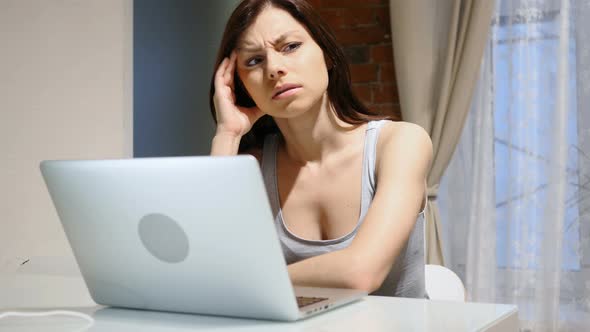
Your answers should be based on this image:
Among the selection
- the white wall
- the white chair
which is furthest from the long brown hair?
the white wall

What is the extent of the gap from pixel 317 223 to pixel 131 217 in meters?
1.04

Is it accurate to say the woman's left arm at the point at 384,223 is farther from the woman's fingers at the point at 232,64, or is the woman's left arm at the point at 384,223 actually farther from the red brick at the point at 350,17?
the red brick at the point at 350,17

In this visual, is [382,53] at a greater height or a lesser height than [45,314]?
greater

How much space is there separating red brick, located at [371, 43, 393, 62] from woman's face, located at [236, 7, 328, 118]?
2159 millimetres

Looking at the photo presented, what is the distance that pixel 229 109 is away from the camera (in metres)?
2.18

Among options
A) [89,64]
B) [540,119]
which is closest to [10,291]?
[89,64]

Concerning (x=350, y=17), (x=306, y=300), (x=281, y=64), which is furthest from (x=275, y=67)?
(x=350, y=17)

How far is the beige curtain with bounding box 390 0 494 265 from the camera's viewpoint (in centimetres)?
379

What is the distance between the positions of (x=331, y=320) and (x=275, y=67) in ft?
3.47

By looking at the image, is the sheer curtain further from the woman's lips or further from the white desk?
the white desk

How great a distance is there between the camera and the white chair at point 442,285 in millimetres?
2031

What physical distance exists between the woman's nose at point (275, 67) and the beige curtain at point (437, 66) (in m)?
2.02

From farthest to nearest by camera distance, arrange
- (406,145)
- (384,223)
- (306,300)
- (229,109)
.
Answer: (229,109)
(406,145)
(384,223)
(306,300)

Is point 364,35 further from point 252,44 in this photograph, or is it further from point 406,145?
point 406,145
